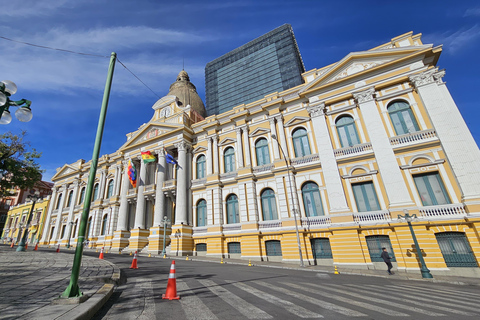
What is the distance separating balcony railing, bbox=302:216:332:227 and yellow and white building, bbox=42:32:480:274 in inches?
4.4

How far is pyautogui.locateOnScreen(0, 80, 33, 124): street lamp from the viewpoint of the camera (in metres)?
5.73

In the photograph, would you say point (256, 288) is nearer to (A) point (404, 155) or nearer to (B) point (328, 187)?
(B) point (328, 187)

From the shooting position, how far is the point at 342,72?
18.5 meters

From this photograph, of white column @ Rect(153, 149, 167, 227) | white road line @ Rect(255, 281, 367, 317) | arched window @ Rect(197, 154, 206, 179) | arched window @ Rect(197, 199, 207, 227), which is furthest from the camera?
arched window @ Rect(197, 154, 206, 179)

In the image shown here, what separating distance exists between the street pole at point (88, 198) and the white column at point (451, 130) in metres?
18.1

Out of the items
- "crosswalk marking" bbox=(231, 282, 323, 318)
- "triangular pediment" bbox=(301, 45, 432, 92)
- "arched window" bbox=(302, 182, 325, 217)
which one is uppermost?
"triangular pediment" bbox=(301, 45, 432, 92)

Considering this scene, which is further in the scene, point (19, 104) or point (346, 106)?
point (346, 106)

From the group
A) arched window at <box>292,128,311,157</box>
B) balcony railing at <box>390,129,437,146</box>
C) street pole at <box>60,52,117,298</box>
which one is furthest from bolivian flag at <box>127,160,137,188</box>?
balcony railing at <box>390,129,437,146</box>

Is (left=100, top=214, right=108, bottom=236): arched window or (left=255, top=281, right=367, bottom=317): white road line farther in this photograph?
(left=100, top=214, right=108, bottom=236): arched window

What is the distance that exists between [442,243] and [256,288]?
1270 cm

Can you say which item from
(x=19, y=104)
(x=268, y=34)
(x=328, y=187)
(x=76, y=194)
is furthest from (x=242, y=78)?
(x=19, y=104)

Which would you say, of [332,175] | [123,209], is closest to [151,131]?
[123,209]

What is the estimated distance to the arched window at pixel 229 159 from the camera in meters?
23.0

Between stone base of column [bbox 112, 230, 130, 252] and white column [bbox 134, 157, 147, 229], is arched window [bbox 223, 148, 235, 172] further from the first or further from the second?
stone base of column [bbox 112, 230, 130, 252]
